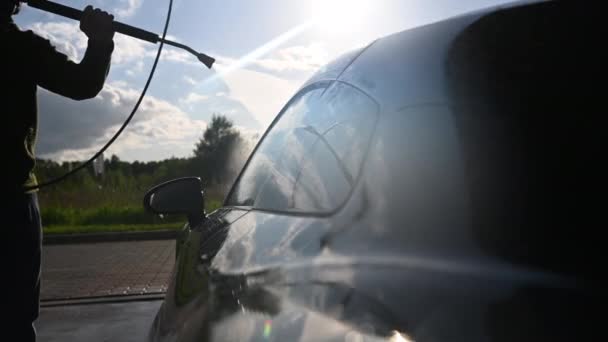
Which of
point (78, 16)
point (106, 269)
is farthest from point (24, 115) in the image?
point (106, 269)

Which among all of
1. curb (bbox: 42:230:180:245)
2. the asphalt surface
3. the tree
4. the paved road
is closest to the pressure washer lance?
the asphalt surface

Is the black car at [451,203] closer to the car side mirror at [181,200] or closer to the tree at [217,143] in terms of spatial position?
the car side mirror at [181,200]

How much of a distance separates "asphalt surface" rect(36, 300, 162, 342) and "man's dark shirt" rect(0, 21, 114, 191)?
363 cm

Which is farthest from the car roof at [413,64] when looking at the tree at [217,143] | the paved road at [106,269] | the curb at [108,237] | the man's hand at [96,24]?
the tree at [217,143]

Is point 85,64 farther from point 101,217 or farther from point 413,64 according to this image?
point 101,217

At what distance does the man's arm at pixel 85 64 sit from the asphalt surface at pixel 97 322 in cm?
370

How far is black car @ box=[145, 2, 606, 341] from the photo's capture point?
78 centimetres

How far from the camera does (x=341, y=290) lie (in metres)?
1.01

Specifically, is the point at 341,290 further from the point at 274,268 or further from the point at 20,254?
the point at 20,254

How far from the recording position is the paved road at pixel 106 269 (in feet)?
26.7

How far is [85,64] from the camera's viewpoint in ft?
8.15

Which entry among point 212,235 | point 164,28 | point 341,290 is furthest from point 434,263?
point 164,28

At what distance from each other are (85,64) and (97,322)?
177 inches

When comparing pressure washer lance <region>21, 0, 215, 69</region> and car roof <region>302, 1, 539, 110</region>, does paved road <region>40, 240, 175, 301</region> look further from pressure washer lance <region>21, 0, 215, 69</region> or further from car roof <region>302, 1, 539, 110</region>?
car roof <region>302, 1, 539, 110</region>
